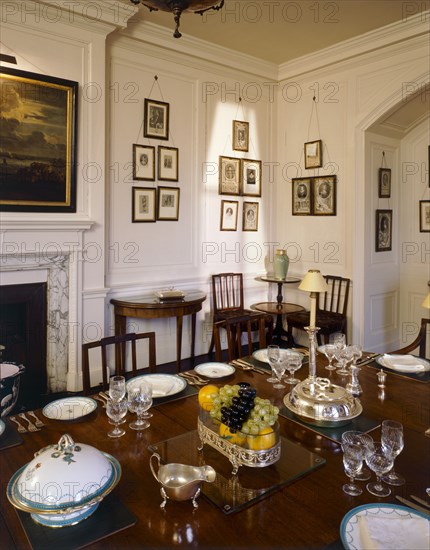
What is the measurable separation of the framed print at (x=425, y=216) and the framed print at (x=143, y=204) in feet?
9.59

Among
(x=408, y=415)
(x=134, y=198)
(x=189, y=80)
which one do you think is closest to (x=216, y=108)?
(x=189, y=80)

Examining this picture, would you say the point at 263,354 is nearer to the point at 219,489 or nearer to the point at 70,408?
the point at 70,408

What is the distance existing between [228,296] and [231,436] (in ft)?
12.0

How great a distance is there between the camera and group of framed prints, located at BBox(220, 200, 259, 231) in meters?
4.99

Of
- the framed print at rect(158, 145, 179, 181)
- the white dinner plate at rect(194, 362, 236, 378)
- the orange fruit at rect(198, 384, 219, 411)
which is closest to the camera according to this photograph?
the orange fruit at rect(198, 384, 219, 411)

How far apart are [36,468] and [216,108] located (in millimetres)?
4414

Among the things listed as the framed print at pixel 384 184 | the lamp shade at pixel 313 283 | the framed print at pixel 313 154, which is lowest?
the lamp shade at pixel 313 283

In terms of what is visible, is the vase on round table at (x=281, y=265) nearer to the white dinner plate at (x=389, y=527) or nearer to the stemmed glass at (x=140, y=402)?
the stemmed glass at (x=140, y=402)

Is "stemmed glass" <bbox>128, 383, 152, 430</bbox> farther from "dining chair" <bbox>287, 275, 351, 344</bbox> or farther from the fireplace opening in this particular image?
"dining chair" <bbox>287, 275, 351, 344</bbox>

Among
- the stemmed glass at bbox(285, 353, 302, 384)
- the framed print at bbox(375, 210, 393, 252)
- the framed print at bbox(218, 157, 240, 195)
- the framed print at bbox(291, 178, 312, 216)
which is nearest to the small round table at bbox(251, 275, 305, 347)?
the framed print at bbox(291, 178, 312, 216)

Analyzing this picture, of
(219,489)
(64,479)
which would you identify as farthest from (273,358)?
(64,479)

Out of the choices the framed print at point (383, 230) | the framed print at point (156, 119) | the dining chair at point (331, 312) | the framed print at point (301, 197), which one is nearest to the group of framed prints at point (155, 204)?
the framed print at point (156, 119)

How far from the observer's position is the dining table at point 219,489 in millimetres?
1044

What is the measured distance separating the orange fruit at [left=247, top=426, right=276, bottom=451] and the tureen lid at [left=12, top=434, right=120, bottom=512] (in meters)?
0.40
